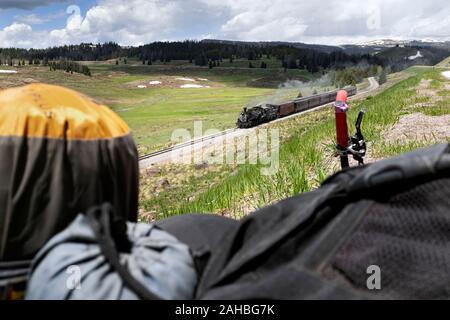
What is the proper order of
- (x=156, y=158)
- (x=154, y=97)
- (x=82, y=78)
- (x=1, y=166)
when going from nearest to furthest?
(x=1, y=166), (x=156, y=158), (x=154, y=97), (x=82, y=78)

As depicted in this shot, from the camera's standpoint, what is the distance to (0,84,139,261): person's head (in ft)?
5.75

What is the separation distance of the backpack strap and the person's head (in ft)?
0.82

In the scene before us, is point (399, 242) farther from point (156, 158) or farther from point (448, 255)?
point (156, 158)

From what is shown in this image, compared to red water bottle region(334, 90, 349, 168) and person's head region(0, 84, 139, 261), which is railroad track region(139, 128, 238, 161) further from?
person's head region(0, 84, 139, 261)

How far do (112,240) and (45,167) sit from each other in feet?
1.41

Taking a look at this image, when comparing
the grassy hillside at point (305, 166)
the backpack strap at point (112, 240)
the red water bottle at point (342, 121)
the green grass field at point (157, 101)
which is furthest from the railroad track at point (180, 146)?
→ the backpack strap at point (112, 240)

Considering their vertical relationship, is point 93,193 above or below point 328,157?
above

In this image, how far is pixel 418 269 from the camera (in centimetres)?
151

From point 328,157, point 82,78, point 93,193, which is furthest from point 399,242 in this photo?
point 82,78

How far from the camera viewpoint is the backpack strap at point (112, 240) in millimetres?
1463

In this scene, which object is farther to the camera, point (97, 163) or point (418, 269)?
point (97, 163)

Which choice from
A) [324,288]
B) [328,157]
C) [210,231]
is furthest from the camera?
[328,157]
